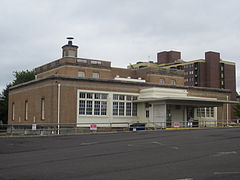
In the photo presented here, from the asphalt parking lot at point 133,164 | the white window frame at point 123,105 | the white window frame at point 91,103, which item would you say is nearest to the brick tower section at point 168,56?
the white window frame at point 123,105

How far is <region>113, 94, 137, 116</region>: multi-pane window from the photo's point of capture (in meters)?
43.7

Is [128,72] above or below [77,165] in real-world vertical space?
above

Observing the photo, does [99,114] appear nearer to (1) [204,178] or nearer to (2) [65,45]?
(2) [65,45]

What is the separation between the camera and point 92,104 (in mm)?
41688

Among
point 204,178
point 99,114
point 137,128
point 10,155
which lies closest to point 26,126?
point 99,114

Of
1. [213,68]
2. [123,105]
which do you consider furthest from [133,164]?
[213,68]

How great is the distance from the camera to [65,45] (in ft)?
180

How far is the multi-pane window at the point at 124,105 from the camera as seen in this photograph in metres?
43.7

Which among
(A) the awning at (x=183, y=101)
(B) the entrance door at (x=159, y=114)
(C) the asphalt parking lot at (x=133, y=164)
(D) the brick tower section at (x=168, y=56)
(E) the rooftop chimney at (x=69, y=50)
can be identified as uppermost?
(D) the brick tower section at (x=168, y=56)

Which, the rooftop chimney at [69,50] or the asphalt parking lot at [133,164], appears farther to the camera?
the rooftop chimney at [69,50]

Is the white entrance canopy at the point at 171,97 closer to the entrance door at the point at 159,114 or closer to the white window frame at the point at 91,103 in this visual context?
the entrance door at the point at 159,114

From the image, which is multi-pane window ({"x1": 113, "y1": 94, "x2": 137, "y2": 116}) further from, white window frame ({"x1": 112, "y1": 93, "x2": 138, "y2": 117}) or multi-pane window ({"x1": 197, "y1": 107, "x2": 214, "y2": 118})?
multi-pane window ({"x1": 197, "y1": 107, "x2": 214, "y2": 118})

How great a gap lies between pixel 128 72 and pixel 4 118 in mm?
27897

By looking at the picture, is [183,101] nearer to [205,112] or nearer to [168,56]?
[205,112]
